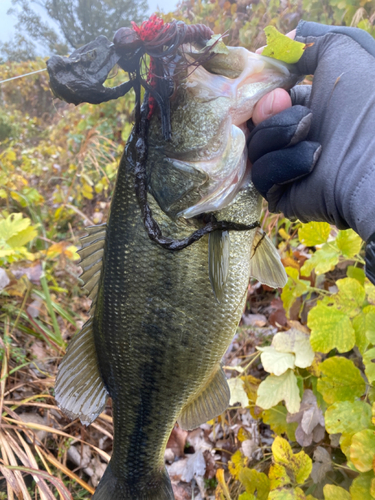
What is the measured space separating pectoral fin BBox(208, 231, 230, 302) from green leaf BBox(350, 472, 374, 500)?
2.47ft

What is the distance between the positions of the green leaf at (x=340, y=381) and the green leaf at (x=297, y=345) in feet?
0.93

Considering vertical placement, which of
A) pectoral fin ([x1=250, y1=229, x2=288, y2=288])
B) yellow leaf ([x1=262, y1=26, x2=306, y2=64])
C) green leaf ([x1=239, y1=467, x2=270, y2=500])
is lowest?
green leaf ([x1=239, y1=467, x2=270, y2=500])

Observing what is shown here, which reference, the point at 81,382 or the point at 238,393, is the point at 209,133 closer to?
the point at 81,382

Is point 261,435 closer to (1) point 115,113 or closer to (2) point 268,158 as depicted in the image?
(2) point 268,158

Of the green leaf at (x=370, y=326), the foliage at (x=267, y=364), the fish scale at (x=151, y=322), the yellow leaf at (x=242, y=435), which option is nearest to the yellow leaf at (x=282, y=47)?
the fish scale at (x=151, y=322)

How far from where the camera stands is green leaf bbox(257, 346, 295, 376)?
1.74m

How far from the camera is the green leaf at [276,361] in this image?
5.69 feet

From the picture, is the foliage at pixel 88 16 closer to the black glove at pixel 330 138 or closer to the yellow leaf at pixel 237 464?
the black glove at pixel 330 138

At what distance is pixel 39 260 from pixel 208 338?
7.97 feet

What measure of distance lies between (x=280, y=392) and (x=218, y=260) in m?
0.88

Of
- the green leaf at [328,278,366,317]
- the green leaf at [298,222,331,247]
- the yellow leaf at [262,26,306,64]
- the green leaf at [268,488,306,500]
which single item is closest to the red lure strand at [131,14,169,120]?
the yellow leaf at [262,26,306,64]

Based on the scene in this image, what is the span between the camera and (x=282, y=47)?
1.10m

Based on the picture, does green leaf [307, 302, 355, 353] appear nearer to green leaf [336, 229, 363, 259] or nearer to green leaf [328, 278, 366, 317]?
green leaf [328, 278, 366, 317]

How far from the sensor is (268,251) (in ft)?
4.83
